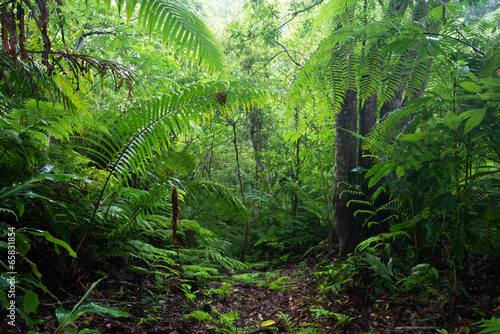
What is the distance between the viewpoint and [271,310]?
96.7 inches

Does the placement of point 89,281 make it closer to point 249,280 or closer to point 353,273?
point 249,280

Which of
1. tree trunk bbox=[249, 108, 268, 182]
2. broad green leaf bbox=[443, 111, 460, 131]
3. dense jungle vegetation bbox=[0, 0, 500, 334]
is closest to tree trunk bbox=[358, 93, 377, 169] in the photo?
dense jungle vegetation bbox=[0, 0, 500, 334]

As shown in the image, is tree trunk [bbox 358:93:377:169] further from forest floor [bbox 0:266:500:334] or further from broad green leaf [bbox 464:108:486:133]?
broad green leaf [bbox 464:108:486:133]

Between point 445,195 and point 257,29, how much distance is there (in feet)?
16.7

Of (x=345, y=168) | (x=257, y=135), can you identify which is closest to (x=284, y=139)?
(x=345, y=168)

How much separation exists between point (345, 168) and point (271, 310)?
6.00 feet

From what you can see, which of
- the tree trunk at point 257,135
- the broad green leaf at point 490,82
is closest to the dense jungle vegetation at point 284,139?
the broad green leaf at point 490,82

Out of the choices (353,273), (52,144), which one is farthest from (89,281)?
(353,273)

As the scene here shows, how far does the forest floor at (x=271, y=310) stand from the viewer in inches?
61.4

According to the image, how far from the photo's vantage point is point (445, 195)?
4.47 ft

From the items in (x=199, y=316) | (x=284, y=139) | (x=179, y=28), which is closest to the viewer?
(x=179, y=28)

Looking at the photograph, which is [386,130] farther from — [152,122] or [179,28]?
[152,122]

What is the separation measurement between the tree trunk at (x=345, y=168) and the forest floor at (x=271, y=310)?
0.66 meters

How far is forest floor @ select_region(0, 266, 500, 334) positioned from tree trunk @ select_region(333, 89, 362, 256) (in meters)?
0.66
